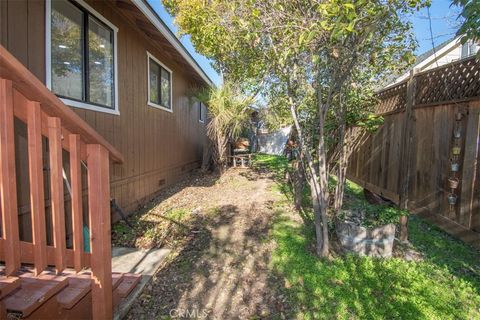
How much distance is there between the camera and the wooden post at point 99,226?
6.15 ft

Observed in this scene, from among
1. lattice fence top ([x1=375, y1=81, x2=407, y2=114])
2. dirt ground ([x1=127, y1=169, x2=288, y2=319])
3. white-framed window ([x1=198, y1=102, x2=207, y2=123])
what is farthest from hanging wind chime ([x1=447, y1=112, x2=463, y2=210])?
white-framed window ([x1=198, y1=102, x2=207, y2=123])

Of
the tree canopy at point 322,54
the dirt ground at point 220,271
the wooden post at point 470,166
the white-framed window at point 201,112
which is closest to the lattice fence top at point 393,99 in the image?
the tree canopy at point 322,54

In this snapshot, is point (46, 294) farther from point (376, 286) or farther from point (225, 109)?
point (225, 109)

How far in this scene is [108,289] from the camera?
6.57 feet

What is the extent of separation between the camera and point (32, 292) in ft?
5.52

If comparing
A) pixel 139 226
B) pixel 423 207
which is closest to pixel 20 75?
pixel 139 226

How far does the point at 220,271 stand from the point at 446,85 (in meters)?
3.72

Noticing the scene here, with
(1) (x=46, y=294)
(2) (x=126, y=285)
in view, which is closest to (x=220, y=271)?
(2) (x=126, y=285)

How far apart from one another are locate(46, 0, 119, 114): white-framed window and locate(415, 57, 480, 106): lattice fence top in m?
4.58

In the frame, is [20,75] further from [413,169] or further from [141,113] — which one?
[413,169]

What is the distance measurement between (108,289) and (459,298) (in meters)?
2.93

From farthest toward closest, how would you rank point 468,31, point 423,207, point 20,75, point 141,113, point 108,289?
point 141,113, point 423,207, point 468,31, point 108,289, point 20,75

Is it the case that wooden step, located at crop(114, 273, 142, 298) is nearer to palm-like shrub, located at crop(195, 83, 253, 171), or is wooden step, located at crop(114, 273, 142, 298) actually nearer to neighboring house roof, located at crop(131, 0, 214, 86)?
neighboring house roof, located at crop(131, 0, 214, 86)

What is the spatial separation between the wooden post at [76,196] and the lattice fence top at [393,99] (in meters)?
4.82
